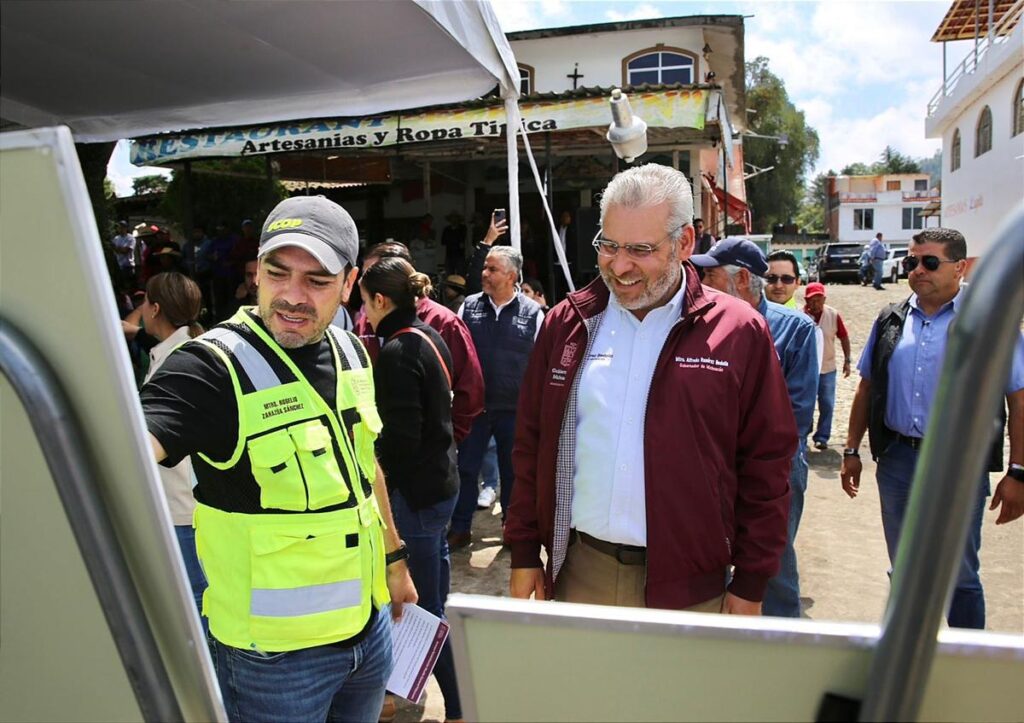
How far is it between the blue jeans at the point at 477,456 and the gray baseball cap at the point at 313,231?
11.3 ft

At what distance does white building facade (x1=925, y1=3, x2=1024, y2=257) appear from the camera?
19.7m

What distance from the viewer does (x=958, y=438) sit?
0.62m

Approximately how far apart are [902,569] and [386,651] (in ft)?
4.99

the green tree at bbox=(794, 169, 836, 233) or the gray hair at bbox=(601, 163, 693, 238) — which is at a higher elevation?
the green tree at bbox=(794, 169, 836, 233)

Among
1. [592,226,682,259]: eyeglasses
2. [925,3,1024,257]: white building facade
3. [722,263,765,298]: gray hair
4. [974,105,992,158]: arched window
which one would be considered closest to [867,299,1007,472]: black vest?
[722,263,765,298]: gray hair

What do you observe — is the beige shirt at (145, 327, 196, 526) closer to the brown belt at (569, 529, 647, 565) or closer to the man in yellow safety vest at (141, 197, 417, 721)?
the man in yellow safety vest at (141, 197, 417, 721)

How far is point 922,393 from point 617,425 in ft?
6.48

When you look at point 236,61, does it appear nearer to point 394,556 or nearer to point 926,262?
point 394,556

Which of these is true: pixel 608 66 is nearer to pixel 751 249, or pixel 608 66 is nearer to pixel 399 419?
pixel 751 249

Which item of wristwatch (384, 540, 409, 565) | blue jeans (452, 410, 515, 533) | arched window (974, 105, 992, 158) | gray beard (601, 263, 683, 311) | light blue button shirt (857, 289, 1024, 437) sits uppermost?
arched window (974, 105, 992, 158)

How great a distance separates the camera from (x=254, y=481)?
5.26ft

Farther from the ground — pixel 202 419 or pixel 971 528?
pixel 202 419

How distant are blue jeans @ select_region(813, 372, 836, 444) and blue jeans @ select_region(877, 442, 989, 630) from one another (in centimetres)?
367

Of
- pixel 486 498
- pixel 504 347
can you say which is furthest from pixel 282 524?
pixel 486 498
